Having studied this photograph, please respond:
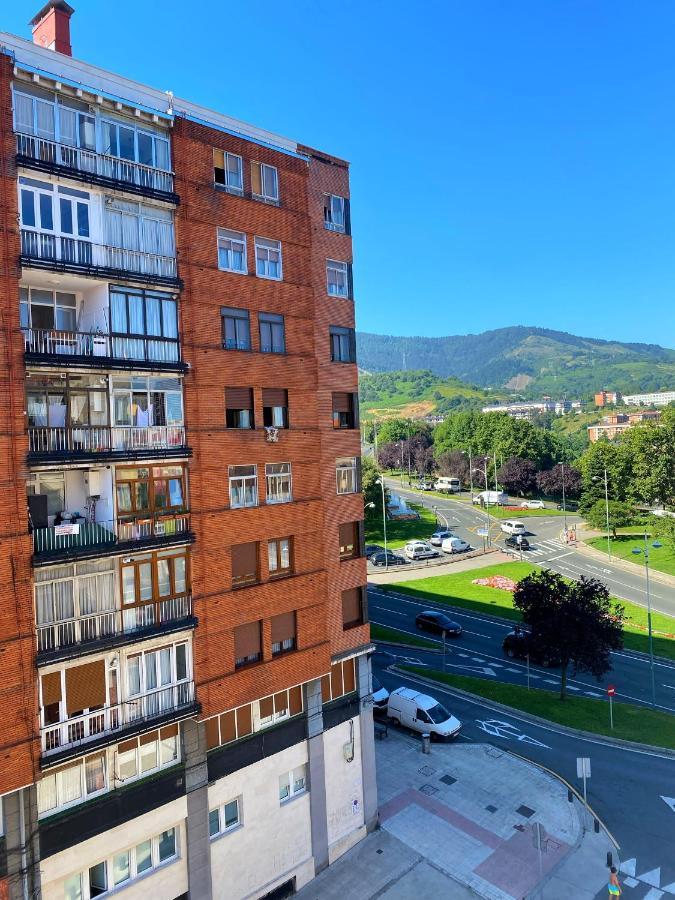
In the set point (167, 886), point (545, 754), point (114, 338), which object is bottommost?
point (545, 754)

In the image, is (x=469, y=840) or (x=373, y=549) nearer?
(x=469, y=840)

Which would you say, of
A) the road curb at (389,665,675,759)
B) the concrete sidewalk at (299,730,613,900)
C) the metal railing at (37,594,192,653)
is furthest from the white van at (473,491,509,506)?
the metal railing at (37,594,192,653)

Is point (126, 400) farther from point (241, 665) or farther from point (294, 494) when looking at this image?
point (241, 665)

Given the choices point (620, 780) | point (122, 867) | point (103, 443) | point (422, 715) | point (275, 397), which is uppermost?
point (275, 397)

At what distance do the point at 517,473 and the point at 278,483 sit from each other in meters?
92.2

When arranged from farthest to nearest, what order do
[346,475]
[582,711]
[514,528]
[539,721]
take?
[514,528] < [582,711] < [539,721] < [346,475]

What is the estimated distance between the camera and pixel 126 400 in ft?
50.8

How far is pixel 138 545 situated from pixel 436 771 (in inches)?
659

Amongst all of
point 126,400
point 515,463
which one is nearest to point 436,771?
point 126,400

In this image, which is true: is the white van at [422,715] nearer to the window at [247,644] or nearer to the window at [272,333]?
the window at [247,644]

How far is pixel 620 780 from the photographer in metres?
24.0

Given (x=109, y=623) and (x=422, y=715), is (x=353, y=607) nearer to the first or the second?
(x=109, y=623)

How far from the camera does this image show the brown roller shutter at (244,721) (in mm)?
17188

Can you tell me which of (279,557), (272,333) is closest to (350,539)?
(279,557)
